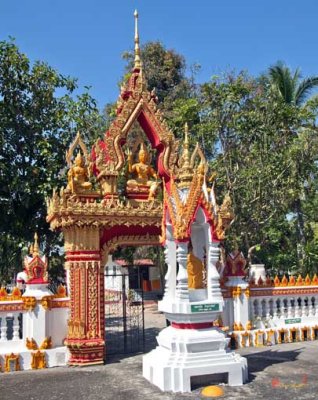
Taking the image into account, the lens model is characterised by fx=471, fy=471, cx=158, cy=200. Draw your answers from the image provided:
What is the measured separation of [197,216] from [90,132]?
9.48 meters

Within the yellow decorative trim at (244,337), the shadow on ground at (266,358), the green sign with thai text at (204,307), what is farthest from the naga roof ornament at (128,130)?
the shadow on ground at (266,358)

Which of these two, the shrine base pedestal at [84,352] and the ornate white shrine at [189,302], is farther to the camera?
the shrine base pedestal at [84,352]

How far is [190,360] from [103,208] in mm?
4589

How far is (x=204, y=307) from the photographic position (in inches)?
388

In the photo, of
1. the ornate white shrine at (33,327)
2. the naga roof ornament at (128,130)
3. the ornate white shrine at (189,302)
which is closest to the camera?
the ornate white shrine at (189,302)

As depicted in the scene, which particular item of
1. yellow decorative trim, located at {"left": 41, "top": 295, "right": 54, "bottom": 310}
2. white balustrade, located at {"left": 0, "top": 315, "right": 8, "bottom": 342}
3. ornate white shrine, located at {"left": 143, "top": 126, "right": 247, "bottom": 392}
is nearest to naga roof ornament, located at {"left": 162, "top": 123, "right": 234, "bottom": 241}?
ornate white shrine, located at {"left": 143, "top": 126, "right": 247, "bottom": 392}

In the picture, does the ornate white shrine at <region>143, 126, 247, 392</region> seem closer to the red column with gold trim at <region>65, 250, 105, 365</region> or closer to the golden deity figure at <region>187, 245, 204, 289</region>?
the golden deity figure at <region>187, 245, 204, 289</region>

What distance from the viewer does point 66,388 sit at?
962 cm

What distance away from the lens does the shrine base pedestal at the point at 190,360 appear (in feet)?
30.5

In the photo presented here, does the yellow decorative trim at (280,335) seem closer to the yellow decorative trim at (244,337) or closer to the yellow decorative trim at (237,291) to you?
the yellow decorative trim at (244,337)

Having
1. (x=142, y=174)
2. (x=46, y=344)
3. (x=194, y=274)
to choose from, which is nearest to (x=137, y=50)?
(x=142, y=174)

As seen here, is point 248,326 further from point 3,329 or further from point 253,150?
point 253,150

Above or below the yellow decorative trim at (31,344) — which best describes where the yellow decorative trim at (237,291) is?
above

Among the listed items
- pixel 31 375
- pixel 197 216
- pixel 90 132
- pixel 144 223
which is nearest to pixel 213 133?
pixel 90 132
